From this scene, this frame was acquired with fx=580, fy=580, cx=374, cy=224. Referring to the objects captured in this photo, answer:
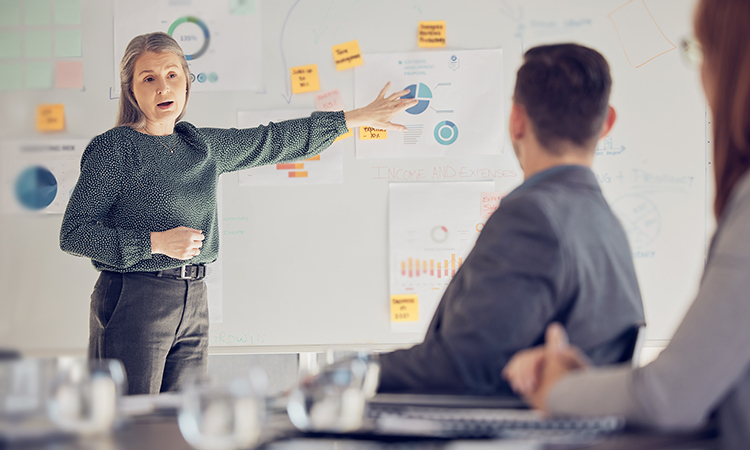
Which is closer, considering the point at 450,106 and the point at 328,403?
the point at 328,403

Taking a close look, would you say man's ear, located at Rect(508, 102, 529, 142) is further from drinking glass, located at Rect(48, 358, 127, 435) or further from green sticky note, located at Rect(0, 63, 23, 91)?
green sticky note, located at Rect(0, 63, 23, 91)

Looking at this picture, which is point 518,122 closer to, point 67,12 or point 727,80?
point 727,80

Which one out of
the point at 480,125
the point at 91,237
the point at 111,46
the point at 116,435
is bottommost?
the point at 116,435

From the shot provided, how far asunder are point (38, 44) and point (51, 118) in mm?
305

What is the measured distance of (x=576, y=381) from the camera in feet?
2.45

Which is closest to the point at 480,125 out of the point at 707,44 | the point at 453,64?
the point at 453,64

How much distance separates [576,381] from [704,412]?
0.48 ft

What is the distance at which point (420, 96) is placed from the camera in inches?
89.4

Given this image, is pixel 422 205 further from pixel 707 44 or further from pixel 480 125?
pixel 707 44

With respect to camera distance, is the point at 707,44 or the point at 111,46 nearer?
the point at 707,44

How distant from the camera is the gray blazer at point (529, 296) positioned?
91 centimetres

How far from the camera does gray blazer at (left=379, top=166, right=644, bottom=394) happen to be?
0.91m

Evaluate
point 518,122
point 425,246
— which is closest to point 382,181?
point 425,246

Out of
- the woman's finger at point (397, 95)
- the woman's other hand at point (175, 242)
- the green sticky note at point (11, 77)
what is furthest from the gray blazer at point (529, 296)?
the green sticky note at point (11, 77)
